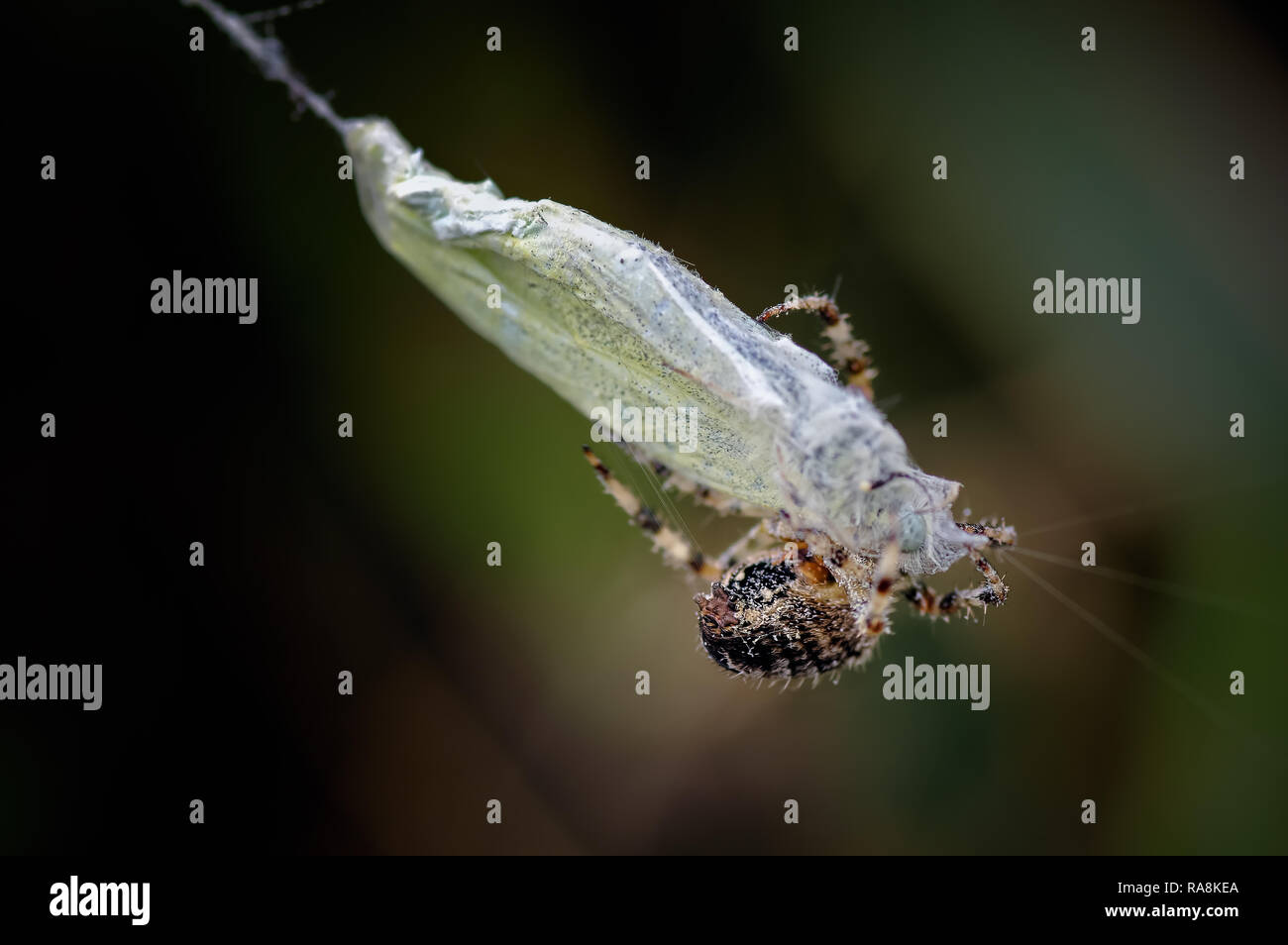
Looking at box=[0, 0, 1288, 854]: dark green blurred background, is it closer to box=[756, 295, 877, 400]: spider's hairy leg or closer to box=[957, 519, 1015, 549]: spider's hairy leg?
box=[756, 295, 877, 400]: spider's hairy leg

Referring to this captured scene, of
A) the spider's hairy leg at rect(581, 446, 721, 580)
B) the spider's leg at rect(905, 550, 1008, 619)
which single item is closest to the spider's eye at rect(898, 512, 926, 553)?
the spider's leg at rect(905, 550, 1008, 619)

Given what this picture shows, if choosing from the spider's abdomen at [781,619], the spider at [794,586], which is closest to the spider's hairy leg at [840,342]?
the spider at [794,586]

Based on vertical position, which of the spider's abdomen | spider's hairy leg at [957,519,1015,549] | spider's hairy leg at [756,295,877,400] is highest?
spider's hairy leg at [756,295,877,400]

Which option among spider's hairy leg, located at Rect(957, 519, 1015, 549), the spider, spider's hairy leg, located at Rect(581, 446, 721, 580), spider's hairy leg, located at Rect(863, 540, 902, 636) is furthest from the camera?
spider's hairy leg, located at Rect(581, 446, 721, 580)

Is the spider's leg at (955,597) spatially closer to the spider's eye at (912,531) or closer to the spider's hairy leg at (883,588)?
the spider's hairy leg at (883,588)

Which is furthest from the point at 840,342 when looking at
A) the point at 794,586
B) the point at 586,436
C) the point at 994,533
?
the point at 586,436

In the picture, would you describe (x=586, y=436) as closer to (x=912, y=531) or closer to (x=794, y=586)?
(x=794, y=586)

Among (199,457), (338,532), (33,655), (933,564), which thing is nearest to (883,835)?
(933,564)
